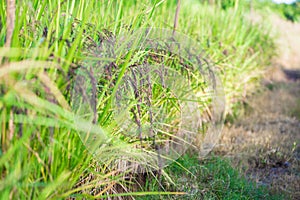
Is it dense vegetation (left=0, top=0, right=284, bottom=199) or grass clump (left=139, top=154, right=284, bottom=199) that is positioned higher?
dense vegetation (left=0, top=0, right=284, bottom=199)

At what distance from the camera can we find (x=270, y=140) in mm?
2863

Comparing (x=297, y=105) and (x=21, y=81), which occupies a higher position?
(x=21, y=81)

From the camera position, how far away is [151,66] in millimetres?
1837

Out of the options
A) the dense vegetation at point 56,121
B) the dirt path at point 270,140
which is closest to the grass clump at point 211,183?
the dense vegetation at point 56,121

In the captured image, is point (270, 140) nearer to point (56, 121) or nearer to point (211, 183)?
point (211, 183)

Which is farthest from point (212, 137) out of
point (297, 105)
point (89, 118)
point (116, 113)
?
point (297, 105)

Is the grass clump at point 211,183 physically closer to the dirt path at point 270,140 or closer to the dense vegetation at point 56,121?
the dense vegetation at point 56,121

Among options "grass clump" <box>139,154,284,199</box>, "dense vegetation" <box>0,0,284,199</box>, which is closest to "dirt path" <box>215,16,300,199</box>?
"grass clump" <box>139,154,284,199</box>

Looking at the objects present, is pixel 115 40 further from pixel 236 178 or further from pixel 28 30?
pixel 236 178

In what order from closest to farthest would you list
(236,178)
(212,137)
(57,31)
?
(57,31) → (236,178) → (212,137)

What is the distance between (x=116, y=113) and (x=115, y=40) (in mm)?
318

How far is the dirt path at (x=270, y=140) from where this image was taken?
92.7 inches

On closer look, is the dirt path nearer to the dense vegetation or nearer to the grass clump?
the grass clump

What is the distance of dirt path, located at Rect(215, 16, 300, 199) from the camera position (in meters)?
2.35
